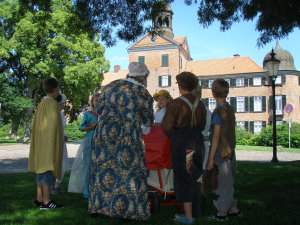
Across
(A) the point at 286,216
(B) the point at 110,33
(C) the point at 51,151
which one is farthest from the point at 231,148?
(B) the point at 110,33

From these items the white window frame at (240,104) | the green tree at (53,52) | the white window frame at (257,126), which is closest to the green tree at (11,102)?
the green tree at (53,52)

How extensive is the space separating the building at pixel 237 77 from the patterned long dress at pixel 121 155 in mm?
37606

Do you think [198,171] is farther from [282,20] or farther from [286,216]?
[282,20]

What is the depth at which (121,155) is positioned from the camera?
4.41 meters

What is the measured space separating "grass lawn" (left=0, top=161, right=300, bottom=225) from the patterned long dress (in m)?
0.26

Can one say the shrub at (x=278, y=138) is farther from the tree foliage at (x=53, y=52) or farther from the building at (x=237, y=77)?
the tree foliage at (x=53, y=52)

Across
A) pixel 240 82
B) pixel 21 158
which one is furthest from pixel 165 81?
pixel 21 158

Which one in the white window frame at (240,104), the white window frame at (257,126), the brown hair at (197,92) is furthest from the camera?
the white window frame at (240,104)

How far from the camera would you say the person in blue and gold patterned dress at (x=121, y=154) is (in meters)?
4.34

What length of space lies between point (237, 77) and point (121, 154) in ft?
→ 146

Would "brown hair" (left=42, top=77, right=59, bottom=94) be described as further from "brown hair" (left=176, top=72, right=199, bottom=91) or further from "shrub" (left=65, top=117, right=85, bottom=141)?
"shrub" (left=65, top=117, right=85, bottom=141)

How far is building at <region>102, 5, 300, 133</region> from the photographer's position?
44.5m

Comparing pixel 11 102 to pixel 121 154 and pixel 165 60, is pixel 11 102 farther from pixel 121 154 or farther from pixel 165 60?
pixel 165 60

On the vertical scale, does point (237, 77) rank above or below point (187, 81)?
above
